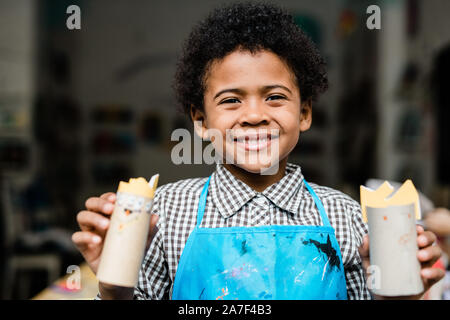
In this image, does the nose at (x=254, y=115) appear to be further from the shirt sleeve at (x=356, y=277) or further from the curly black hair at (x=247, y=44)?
the shirt sleeve at (x=356, y=277)

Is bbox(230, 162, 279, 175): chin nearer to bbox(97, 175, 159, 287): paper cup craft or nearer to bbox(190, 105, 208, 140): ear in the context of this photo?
bbox(190, 105, 208, 140): ear

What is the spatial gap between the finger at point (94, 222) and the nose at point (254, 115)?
0.35 m

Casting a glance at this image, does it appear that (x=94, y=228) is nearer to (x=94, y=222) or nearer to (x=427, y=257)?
(x=94, y=222)

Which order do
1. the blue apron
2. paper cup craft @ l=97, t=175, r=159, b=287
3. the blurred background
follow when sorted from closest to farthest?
paper cup craft @ l=97, t=175, r=159, b=287, the blue apron, the blurred background

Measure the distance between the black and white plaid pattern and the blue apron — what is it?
4cm

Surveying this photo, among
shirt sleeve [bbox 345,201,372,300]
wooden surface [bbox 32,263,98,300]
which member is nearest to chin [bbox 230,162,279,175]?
shirt sleeve [bbox 345,201,372,300]

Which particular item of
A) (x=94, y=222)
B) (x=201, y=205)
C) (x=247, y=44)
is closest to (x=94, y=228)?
(x=94, y=222)

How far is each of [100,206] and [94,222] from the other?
0.03 metres

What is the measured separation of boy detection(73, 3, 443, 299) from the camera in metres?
1.02

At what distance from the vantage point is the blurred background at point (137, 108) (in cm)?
323

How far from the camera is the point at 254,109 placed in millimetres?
1024

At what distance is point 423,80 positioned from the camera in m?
3.29

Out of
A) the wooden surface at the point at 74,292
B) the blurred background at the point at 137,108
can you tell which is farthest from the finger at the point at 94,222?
the blurred background at the point at 137,108
